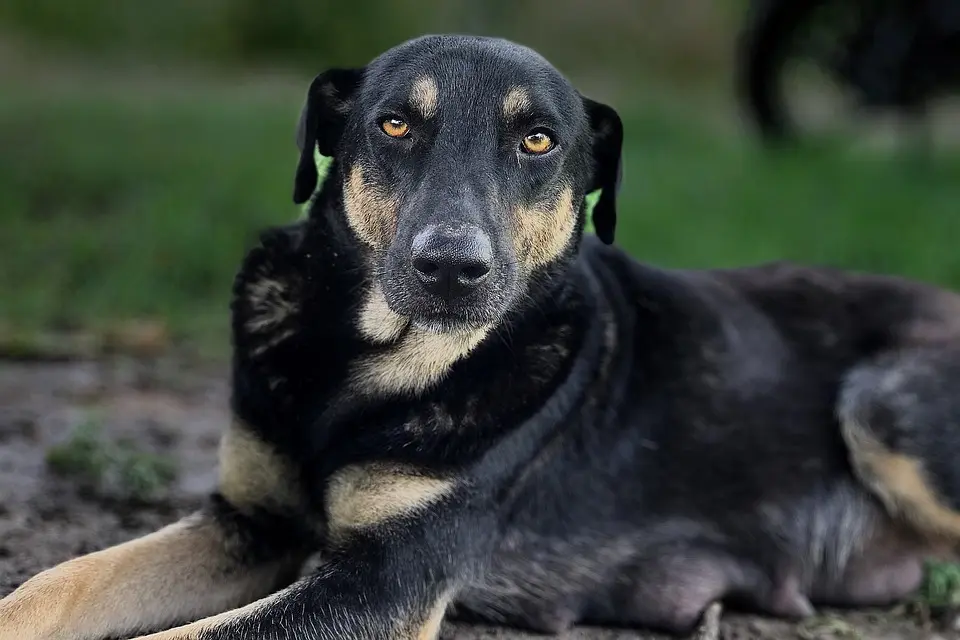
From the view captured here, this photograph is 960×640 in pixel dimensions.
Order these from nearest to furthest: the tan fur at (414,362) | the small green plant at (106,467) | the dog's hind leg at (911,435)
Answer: the tan fur at (414,362)
the dog's hind leg at (911,435)
the small green plant at (106,467)

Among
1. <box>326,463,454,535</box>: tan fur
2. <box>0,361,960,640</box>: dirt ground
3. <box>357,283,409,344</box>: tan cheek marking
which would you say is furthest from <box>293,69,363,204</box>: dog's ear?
<box>0,361,960,640</box>: dirt ground

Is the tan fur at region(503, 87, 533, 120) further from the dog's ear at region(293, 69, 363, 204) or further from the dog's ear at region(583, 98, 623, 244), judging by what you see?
the dog's ear at region(293, 69, 363, 204)

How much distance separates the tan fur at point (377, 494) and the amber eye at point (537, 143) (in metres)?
1.01

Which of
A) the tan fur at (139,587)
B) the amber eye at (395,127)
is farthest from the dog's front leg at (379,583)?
the amber eye at (395,127)

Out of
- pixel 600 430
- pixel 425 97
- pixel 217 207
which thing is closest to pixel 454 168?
pixel 425 97

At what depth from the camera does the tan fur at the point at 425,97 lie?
10.8 ft

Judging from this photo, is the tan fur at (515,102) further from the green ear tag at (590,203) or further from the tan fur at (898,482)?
the tan fur at (898,482)

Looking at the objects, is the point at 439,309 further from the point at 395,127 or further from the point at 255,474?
the point at 255,474

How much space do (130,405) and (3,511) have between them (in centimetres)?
154

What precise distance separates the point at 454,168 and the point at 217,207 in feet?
19.9

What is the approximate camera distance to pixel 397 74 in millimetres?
3402

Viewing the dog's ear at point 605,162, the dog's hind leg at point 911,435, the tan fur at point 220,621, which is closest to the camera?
the tan fur at point 220,621

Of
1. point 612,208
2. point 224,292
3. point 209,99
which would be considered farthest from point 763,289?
point 209,99

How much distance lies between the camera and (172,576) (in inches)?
131
